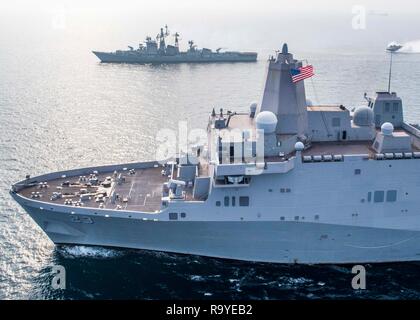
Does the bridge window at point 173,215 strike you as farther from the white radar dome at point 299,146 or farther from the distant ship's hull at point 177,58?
the distant ship's hull at point 177,58

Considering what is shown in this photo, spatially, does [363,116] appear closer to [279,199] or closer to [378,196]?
[378,196]

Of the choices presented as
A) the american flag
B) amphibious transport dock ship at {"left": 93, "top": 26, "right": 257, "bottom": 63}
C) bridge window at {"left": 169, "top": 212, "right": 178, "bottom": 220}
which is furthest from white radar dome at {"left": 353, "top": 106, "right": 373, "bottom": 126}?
amphibious transport dock ship at {"left": 93, "top": 26, "right": 257, "bottom": 63}

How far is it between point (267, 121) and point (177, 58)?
221 ft

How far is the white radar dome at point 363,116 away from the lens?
955 inches

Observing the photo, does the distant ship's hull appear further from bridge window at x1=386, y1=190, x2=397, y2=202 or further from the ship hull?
bridge window at x1=386, y1=190, x2=397, y2=202

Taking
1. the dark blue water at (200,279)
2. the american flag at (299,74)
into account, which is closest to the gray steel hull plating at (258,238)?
the dark blue water at (200,279)

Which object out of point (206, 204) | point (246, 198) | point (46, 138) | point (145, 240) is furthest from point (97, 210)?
point (46, 138)

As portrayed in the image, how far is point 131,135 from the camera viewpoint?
42.0 meters

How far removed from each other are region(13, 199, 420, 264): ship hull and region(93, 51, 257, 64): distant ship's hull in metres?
65.7

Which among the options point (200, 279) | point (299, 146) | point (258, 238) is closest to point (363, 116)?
point (299, 146)

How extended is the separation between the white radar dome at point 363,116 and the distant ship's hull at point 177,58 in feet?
209

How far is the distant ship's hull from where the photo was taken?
85875 millimetres
